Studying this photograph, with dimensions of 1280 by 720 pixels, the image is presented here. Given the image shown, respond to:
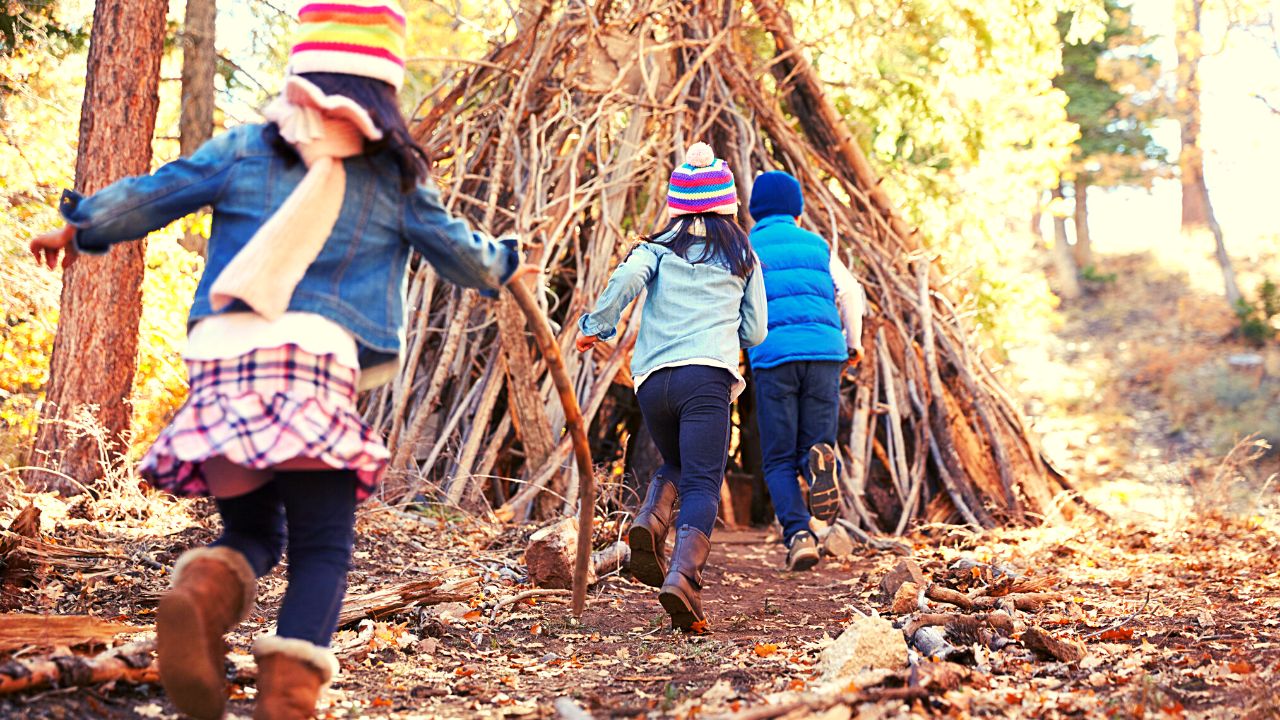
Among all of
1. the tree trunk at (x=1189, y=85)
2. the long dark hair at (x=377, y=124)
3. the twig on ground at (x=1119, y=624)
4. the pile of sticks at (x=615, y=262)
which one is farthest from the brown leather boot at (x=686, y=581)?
the tree trunk at (x=1189, y=85)

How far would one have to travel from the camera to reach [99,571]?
13.8 feet

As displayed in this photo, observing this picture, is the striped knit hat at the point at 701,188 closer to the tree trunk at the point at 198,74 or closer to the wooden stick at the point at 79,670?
the wooden stick at the point at 79,670

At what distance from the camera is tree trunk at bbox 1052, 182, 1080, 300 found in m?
22.6

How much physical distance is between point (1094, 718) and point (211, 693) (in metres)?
1.92

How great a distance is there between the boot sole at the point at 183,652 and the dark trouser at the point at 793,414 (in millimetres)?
3372

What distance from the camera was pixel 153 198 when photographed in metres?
2.35

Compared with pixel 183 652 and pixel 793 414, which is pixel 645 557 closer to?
pixel 793 414

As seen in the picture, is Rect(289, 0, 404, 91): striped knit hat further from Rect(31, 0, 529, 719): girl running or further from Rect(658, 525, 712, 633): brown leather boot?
Rect(658, 525, 712, 633): brown leather boot

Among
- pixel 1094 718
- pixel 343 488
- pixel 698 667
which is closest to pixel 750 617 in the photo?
pixel 698 667

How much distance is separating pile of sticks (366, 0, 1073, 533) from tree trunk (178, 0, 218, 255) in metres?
3.03

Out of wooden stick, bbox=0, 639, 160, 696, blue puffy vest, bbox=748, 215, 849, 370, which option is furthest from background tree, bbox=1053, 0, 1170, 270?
wooden stick, bbox=0, 639, 160, 696

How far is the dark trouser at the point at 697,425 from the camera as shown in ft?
13.0

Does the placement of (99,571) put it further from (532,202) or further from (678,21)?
(678,21)

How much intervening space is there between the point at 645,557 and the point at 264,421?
2060 mm
